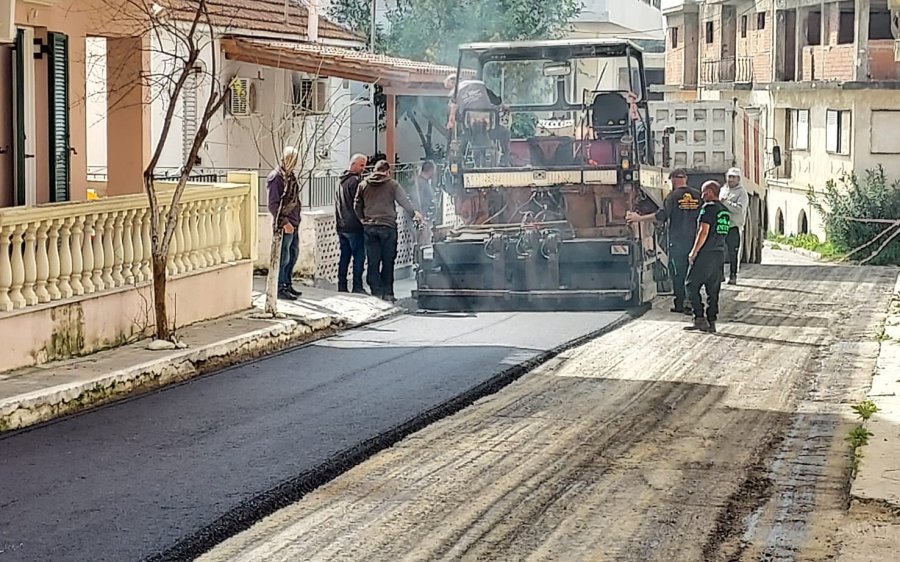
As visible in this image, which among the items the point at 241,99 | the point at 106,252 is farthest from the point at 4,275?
the point at 241,99

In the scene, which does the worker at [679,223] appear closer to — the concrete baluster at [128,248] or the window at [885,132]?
the concrete baluster at [128,248]

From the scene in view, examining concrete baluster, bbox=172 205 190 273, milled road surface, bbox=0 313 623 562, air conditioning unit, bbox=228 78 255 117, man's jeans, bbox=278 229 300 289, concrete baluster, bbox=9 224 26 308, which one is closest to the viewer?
milled road surface, bbox=0 313 623 562

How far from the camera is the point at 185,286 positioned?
13.1 meters

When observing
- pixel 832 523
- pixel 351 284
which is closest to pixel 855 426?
pixel 832 523

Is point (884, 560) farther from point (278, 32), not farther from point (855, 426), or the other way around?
point (278, 32)

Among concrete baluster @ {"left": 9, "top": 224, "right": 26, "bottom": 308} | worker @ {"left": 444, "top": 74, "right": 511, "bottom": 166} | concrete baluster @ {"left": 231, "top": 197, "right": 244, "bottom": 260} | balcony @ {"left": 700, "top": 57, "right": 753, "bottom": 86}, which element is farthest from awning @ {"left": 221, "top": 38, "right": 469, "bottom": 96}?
balcony @ {"left": 700, "top": 57, "right": 753, "bottom": 86}

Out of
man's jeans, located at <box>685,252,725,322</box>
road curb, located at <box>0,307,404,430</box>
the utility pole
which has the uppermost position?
the utility pole

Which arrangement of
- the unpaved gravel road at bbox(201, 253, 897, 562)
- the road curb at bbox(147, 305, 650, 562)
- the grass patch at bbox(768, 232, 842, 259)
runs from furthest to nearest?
the grass patch at bbox(768, 232, 842, 259) → the unpaved gravel road at bbox(201, 253, 897, 562) → the road curb at bbox(147, 305, 650, 562)

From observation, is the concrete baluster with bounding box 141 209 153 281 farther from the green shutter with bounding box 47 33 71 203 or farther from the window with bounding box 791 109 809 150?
the window with bounding box 791 109 809 150

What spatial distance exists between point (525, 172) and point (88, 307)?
676 cm

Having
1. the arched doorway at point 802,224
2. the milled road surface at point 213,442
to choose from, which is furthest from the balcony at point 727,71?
the milled road surface at point 213,442

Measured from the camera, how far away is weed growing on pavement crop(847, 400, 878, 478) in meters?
8.43

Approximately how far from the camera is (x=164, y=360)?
11117mm

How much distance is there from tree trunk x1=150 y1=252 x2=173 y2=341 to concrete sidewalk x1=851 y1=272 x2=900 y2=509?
18.4ft
